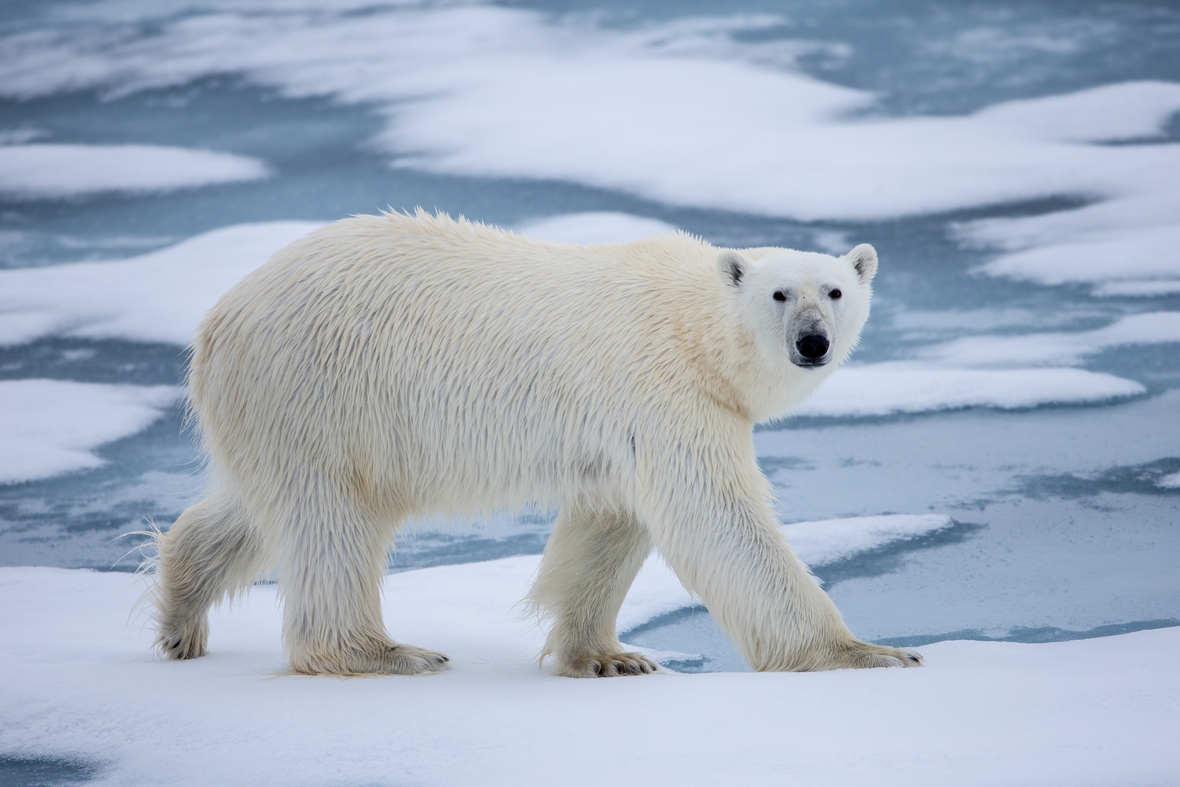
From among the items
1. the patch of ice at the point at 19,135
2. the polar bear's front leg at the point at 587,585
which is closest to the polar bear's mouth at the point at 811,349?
the polar bear's front leg at the point at 587,585

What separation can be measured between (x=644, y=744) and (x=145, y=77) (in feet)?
38.8

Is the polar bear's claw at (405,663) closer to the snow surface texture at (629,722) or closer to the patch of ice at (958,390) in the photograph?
the snow surface texture at (629,722)

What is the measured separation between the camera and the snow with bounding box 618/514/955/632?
4.86 m

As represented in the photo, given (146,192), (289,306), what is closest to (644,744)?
(289,306)

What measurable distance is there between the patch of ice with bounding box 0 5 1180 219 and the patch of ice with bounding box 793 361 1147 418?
286 centimetres

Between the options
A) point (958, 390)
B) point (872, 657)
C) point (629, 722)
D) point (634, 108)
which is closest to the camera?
point (629, 722)

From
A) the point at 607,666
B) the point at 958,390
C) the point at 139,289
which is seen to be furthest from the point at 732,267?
the point at 139,289

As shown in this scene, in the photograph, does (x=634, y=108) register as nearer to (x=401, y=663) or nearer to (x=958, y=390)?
(x=958, y=390)

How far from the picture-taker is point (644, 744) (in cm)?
306

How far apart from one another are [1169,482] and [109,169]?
9.03 meters

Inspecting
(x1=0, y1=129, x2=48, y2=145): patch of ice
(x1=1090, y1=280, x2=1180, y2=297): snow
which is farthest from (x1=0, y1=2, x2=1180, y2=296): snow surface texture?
(x1=0, y1=129, x2=48, y2=145): patch of ice

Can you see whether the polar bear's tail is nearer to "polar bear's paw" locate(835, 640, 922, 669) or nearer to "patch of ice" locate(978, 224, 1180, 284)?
"polar bear's paw" locate(835, 640, 922, 669)

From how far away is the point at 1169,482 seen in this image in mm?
5645

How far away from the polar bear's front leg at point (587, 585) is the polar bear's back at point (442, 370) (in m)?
0.22
